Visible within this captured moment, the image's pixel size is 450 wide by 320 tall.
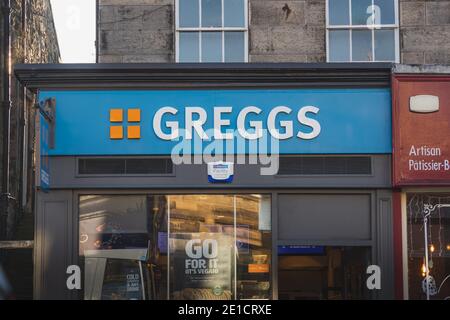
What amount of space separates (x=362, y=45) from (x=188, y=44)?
2.69 m

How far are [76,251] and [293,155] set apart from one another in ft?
11.3

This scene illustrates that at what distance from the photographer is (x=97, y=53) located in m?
11.7

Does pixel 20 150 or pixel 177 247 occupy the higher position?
pixel 20 150

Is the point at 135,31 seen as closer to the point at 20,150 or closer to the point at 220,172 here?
the point at 220,172

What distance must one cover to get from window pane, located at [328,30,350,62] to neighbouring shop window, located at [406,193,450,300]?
7.69ft

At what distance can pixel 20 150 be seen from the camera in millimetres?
17078

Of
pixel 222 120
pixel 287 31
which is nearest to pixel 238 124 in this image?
pixel 222 120

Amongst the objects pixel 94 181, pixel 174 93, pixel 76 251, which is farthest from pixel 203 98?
pixel 76 251

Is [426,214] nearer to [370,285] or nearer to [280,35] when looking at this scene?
[370,285]

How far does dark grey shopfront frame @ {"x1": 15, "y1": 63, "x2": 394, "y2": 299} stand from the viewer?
36.0 ft

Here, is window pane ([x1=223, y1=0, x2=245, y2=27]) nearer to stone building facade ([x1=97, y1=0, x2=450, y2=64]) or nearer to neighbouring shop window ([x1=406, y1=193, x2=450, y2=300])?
stone building facade ([x1=97, y1=0, x2=450, y2=64])

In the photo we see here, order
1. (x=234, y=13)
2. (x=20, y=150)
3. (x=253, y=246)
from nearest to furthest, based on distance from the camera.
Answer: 1. (x=253, y=246)
2. (x=234, y=13)
3. (x=20, y=150)

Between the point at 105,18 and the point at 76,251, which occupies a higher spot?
the point at 105,18

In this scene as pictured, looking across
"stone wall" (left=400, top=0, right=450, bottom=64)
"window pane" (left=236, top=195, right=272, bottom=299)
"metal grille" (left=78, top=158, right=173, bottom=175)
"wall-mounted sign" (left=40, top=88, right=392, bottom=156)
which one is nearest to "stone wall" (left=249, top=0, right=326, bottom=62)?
"wall-mounted sign" (left=40, top=88, right=392, bottom=156)
